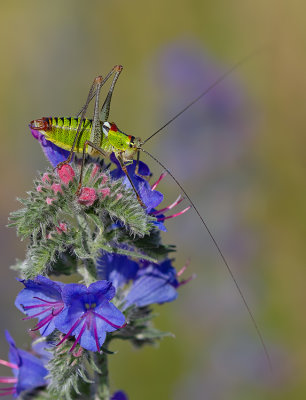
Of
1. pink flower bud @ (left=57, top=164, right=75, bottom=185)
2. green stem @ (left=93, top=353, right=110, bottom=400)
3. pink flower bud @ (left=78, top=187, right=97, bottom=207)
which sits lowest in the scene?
green stem @ (left=93, top=353, right=110, bottom=400)

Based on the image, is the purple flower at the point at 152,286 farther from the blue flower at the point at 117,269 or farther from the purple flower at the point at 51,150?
the purple flower at the point at 51,150

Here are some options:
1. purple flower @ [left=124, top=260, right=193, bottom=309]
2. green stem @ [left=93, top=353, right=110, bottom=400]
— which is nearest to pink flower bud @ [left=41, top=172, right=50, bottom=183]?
purple flower @ [left=124, top=260, right=193, bottom=309]

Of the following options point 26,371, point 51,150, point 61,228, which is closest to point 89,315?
point 61,228

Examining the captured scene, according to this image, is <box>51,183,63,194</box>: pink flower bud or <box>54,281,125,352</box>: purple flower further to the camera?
<box>51,183,63,194</box>: pink flower bud

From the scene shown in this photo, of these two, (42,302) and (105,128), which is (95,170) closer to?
(105,128)

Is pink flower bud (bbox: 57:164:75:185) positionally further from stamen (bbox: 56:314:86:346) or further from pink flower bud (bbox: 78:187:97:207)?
stamen (bbox: 56:314:86:346)

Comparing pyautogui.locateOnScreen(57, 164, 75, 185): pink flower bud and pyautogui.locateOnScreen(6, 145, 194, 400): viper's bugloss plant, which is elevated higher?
pyautogui.locateOnScreen(57, 164, 75, 185): pink flower bud

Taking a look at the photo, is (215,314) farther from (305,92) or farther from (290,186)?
(305,92)
